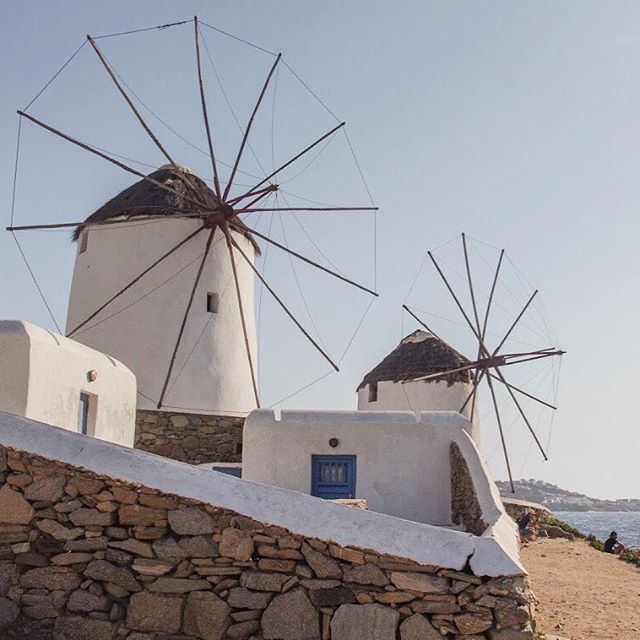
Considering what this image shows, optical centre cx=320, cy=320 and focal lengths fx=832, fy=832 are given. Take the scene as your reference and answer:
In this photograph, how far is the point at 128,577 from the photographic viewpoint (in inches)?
202

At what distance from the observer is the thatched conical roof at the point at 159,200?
47.6 ft

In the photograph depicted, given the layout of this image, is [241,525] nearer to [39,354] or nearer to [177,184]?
[39,354]

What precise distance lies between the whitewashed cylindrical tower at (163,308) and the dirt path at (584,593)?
558cm

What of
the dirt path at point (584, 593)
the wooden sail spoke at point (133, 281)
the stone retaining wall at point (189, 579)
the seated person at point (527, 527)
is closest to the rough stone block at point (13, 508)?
the stone retaining wall at point (189, 579)

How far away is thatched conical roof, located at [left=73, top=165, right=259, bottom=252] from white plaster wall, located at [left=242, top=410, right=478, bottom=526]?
5221 millimetres

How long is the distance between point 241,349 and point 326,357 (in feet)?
5.25

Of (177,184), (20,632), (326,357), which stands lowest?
(20,632)

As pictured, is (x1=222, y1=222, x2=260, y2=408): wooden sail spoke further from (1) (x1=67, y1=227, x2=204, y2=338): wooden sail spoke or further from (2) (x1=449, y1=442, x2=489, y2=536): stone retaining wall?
(2) (x1=449, y1=442, x2=489, y2=536): stone retaining wall

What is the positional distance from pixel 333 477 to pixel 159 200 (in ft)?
21.3

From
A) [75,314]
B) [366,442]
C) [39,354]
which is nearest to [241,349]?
[75,314]

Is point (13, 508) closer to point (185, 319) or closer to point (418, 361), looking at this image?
point (185, 319)

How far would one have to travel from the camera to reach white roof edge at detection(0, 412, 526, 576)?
16.2 ft

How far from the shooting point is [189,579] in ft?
16.8

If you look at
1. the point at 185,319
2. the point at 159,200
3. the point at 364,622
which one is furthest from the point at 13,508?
the point at 159,200
